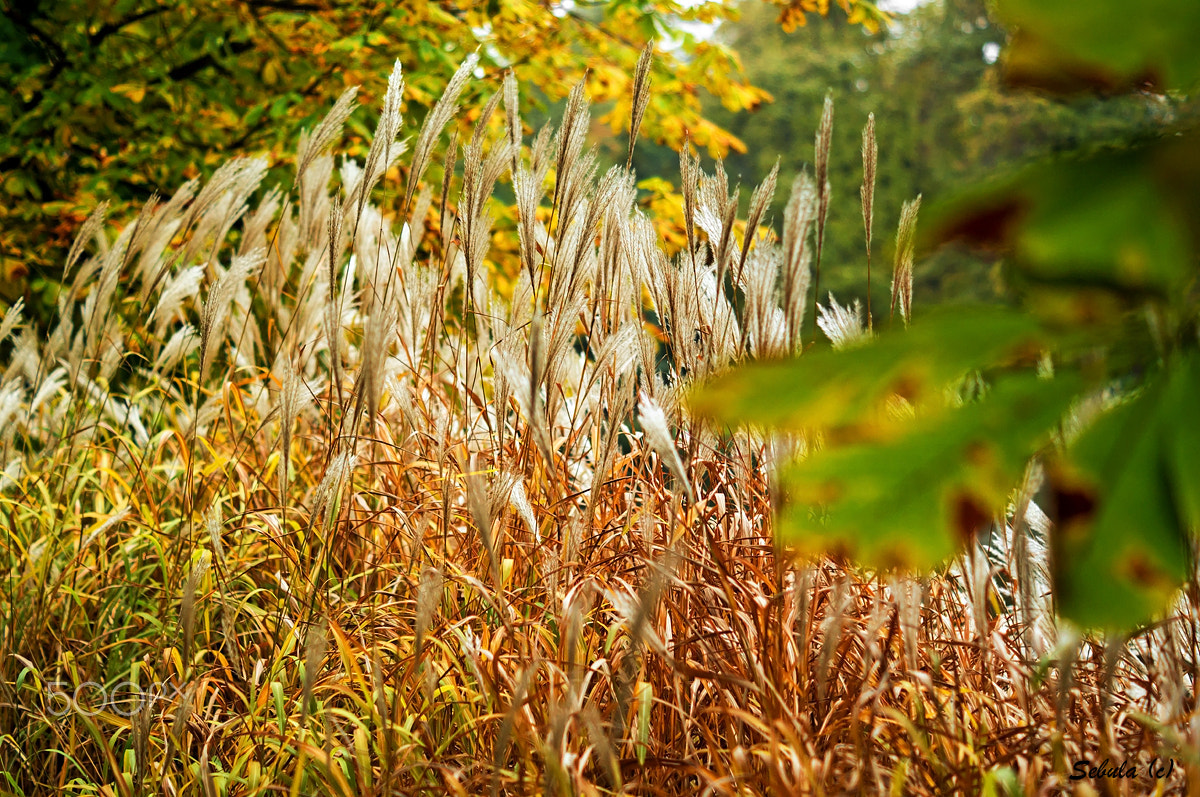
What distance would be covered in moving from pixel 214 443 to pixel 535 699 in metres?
1.56

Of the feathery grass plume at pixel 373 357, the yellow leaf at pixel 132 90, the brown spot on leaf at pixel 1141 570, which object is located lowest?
the brown spot on leaf at pixel 1141 570

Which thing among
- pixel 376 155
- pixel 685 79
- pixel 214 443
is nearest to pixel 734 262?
pixel 376 155

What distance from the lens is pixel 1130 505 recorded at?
0.42 m

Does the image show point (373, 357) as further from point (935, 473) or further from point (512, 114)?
point (935, 473)

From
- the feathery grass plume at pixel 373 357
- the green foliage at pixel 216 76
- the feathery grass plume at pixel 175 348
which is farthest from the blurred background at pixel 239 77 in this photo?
the feathery grass plume at pixel 373 357

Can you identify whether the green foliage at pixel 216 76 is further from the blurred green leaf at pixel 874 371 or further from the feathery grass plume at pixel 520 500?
the blurred green leaf at pixel 874 371

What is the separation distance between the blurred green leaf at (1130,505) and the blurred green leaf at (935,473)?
3 cm

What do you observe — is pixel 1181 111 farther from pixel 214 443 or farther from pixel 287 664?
pixel 214 443

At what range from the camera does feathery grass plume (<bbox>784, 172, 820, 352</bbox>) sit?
3.47ft

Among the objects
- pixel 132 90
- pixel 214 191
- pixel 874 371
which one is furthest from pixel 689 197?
pixel 132 90

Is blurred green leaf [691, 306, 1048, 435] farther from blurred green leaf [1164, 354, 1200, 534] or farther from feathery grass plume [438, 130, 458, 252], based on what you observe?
feathery grass plume [438, 130, 458, 252]

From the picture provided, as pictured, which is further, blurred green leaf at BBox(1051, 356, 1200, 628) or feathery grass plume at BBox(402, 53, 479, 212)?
feathery grass plume at BBox(402, 53, 479, 212)

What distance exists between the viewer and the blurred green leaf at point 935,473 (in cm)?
42

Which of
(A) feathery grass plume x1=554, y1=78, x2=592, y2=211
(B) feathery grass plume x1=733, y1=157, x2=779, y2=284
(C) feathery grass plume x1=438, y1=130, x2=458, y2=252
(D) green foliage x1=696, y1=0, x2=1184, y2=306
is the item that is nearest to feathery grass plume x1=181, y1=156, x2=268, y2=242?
(C) feathery grass plume x1=438, y1=130, x2=458, y2=252
